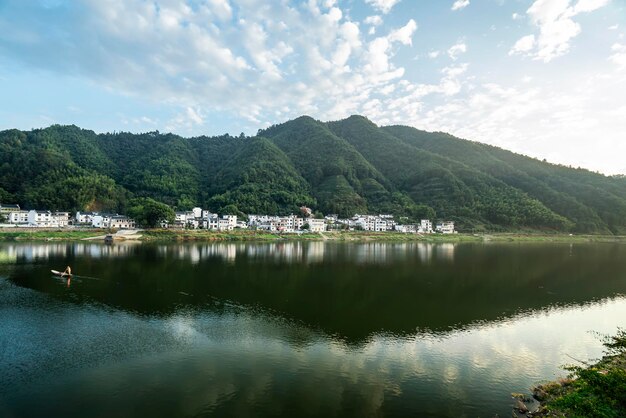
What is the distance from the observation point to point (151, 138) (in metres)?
144

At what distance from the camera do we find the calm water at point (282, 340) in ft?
31.0

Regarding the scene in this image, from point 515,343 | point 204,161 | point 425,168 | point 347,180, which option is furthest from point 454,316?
point 204,161

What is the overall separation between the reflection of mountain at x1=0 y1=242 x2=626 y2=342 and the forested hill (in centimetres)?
5331

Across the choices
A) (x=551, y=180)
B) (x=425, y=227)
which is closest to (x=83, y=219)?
(x=425, y=227)

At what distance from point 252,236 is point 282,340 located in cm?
5067

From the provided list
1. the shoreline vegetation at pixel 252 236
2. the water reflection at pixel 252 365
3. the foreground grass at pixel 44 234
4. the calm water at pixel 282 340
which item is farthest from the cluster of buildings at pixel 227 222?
the water reflection at pixel 252 365

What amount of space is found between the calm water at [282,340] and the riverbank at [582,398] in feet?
1.85

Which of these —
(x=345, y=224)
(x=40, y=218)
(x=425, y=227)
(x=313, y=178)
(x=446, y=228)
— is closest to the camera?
(x=40, y=218)

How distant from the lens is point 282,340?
45.4 feet

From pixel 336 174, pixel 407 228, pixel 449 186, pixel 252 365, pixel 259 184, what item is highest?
pixel 336 174

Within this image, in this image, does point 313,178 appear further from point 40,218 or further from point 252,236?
point 40,218

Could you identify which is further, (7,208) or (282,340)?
(7,208)

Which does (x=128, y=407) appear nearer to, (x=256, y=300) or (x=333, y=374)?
(x=333, y=374)

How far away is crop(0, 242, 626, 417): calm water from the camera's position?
9461mm
